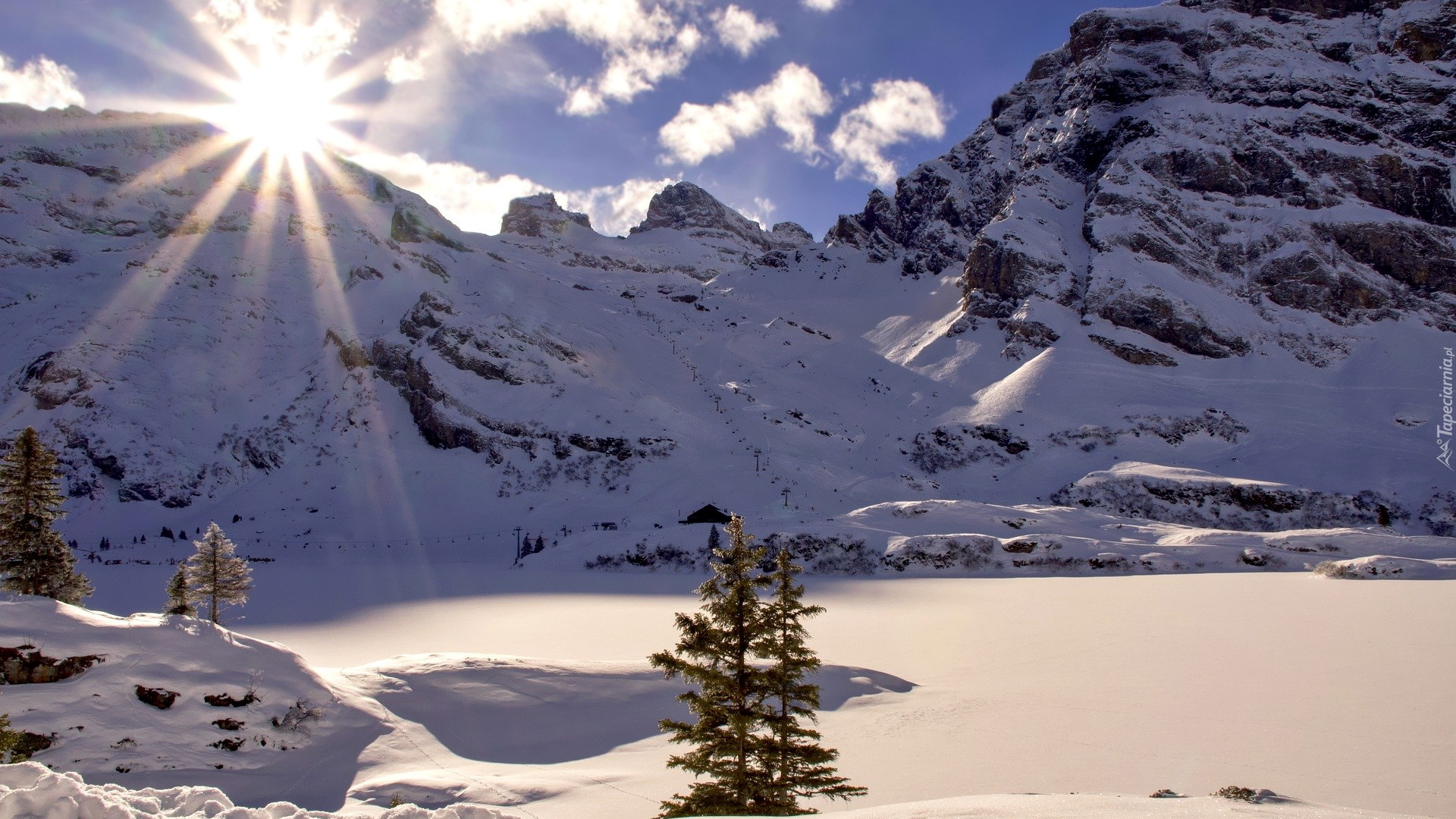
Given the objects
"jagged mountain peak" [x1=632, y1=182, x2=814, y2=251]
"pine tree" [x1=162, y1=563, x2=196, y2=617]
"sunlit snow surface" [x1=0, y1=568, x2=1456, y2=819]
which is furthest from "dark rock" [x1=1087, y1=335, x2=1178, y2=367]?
"jagged mountain peak" [x1=632, y1=182, x2=814, y2=251]

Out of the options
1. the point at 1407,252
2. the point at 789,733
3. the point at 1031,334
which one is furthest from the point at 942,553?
the point at 1407,252

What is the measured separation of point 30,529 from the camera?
44.7 feet

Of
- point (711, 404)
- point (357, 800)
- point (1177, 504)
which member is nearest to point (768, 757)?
point (357, 800)

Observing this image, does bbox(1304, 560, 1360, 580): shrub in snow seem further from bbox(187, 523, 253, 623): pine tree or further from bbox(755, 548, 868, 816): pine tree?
bbox(187, 523, 253, 623): pine tree

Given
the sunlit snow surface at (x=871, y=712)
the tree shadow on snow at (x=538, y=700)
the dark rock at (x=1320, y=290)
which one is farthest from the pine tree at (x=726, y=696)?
the dark rock at (x=1320, y=290)

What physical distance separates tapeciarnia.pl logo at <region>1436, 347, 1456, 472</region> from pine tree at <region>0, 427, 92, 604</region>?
66.4 metres

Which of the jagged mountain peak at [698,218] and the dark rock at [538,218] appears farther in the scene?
the jagged mountain peak at [698,218]

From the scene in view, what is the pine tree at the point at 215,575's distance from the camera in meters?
15.8

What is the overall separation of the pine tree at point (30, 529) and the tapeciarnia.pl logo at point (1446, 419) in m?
66.4

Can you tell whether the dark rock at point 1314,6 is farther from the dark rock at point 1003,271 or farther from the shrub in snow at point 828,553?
the shrub in snow at point 828,553

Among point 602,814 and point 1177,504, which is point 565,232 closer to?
point 1177,504

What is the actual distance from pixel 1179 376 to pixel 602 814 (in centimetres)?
6532

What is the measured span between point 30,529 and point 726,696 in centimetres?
1388

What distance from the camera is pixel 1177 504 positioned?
4544cm
